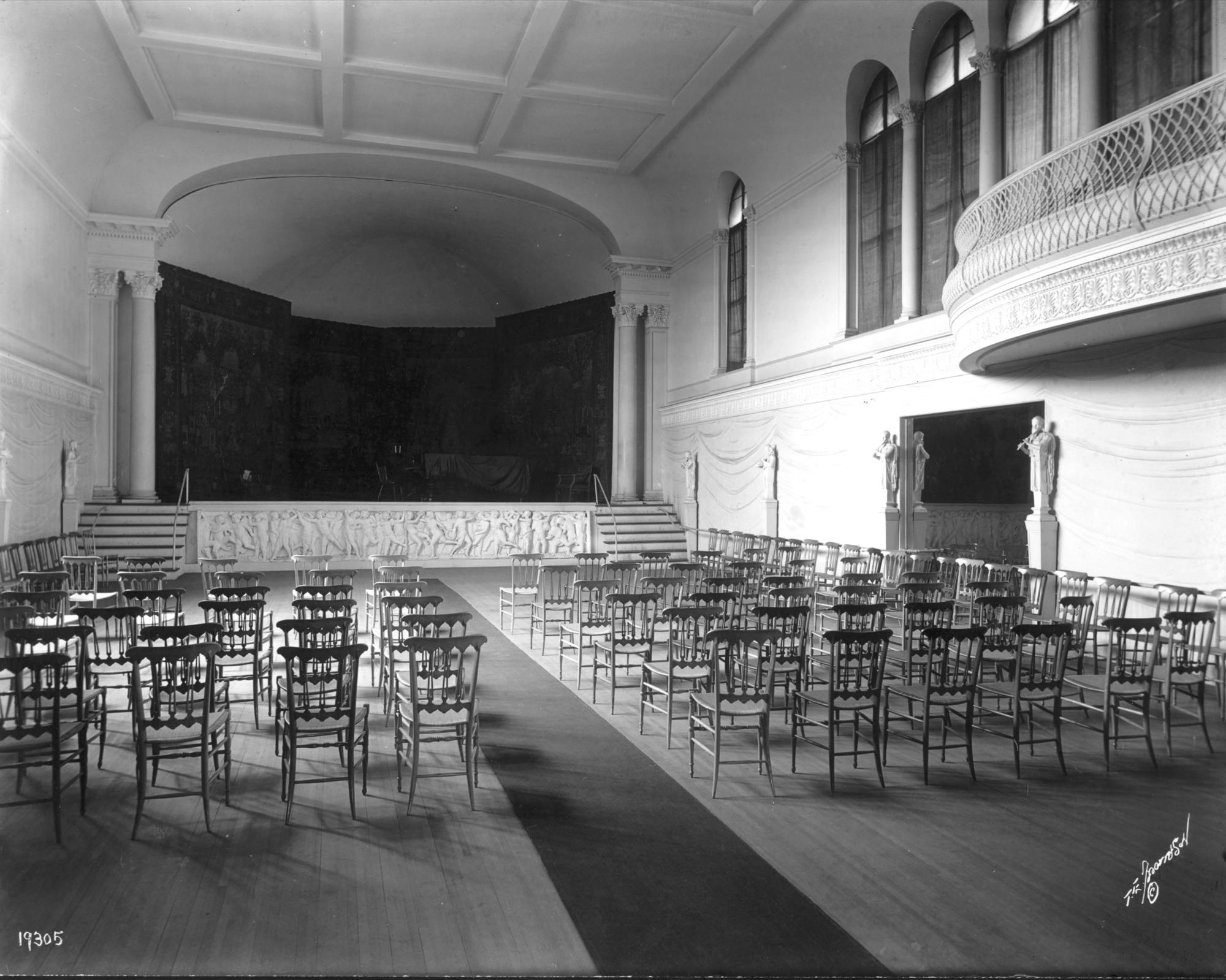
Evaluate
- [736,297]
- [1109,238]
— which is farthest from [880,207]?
[1109,238]

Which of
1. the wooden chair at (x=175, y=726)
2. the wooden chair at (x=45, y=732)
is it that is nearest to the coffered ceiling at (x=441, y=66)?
the wooden chair at (x=175, y=726)

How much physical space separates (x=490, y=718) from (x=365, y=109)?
1686 cm

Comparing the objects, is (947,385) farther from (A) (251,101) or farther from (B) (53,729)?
(A) (251,101)

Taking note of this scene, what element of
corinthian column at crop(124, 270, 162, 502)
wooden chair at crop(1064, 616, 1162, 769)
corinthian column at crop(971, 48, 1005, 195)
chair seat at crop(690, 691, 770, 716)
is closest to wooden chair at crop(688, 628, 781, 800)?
chair seat at crop(690, 691, 770, 716)

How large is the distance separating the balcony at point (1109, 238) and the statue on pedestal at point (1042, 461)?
141cm

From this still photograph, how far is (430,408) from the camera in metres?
29.9

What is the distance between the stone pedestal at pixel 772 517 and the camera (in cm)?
1861

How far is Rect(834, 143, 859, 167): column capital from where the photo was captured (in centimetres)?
1633

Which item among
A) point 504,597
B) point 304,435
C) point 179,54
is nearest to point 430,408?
point 304,435

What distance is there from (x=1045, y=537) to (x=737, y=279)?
11931 mm

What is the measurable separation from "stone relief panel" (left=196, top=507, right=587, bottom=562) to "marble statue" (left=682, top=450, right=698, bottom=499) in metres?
2.98

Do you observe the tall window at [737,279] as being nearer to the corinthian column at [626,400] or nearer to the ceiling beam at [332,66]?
the corinthian column at [626,400]

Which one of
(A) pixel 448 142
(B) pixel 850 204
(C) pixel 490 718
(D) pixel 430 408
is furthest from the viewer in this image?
(D) pixel 430 408

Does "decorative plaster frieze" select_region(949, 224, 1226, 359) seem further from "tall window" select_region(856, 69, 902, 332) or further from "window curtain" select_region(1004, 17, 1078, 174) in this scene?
"tall window" select_region(856, 69, 902, 332)
